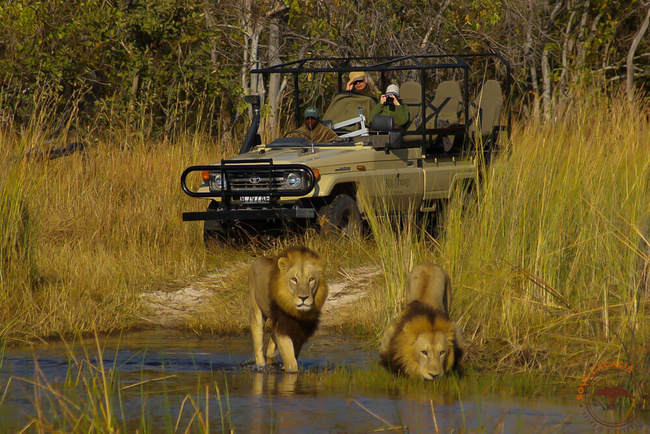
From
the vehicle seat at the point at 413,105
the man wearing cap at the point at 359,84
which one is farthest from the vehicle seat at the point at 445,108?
the man wearing cap at the point at 359,84

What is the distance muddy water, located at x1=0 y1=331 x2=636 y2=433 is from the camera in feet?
17.0

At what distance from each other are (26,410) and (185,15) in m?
12.5

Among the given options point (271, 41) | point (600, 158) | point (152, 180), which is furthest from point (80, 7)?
point (600, 158)

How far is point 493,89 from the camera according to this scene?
12.5m

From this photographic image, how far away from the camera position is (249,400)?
584 cm

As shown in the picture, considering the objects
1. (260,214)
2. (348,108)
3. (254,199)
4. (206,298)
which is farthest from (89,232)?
(348,108)

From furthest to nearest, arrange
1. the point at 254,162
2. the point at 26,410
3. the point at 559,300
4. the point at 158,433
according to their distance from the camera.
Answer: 1. the point at 254,162
2. the point at 559,300
3. the point at 26,410
4. the point at 158,433

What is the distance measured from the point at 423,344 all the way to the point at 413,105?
6.41 metres

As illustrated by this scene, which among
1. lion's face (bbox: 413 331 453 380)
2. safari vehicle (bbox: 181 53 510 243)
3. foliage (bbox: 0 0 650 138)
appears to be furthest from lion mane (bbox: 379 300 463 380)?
foliage (bbox: 0 0 650 138)

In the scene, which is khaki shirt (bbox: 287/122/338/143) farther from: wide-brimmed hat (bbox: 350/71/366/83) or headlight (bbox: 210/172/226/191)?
headlight (bbox: 210/172/226/191)

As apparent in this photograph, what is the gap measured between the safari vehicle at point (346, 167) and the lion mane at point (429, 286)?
340 cm

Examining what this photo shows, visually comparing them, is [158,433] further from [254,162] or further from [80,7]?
[80,7]

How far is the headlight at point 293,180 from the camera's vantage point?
35.4 ft

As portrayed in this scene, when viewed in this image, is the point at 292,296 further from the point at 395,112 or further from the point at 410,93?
the point at 410,93
